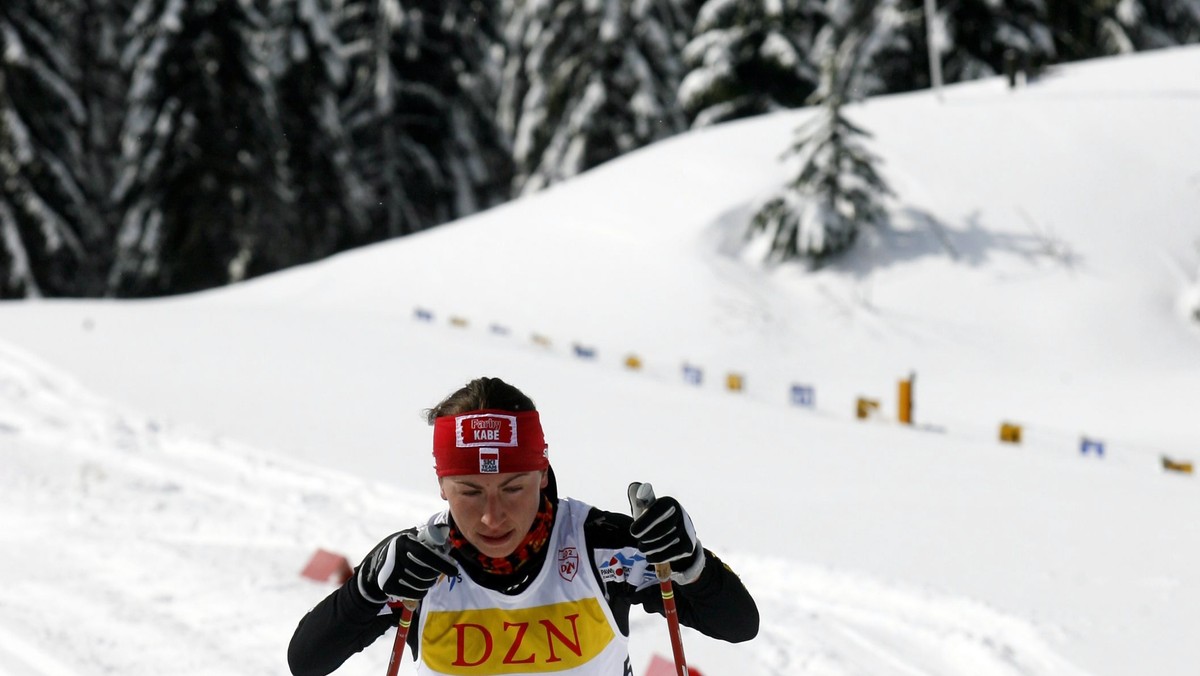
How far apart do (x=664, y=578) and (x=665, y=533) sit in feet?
0.77

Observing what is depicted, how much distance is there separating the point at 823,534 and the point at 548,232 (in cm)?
1493

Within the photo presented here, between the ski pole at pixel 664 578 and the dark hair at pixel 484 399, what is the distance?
321 mm

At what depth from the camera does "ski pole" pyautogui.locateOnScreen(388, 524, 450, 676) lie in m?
2.85

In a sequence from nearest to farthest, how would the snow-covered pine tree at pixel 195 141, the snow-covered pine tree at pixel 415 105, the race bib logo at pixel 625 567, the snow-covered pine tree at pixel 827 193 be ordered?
the race bib logo at pixel 625 567, the snow-covered pine tree at pixel 827 193, the snow-covered pine tree at pixel 195 141, the snow-covered pine tree at pixel 415 105

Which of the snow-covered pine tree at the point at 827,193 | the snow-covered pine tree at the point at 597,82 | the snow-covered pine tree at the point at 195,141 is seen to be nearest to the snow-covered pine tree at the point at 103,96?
the snow-covered pine tree at the point at 195,141

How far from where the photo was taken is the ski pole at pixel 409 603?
285cm

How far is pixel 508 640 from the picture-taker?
301 cm

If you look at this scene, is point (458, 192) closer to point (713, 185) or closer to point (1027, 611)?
point (713, 185)

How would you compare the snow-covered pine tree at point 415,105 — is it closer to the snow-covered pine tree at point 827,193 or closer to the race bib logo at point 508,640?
the snow-covered pine tree at point 827,193

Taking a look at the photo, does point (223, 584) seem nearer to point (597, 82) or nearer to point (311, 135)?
point (597, 82)

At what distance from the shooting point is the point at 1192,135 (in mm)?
22422

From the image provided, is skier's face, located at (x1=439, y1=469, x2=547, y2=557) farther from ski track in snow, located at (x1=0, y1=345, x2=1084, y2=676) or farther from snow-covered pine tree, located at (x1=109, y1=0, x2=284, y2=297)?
snow-covered pine tree, located at (x1=109, y1=0, x2=284, y2=297)

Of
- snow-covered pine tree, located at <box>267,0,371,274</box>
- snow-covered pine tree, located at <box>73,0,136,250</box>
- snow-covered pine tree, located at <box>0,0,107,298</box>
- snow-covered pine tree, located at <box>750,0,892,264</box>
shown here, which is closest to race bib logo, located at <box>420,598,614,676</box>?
snow-covered pine tree, located at <box>750,0,892,264</box>

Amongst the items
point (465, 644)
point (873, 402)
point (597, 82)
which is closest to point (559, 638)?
point (465, 644)
